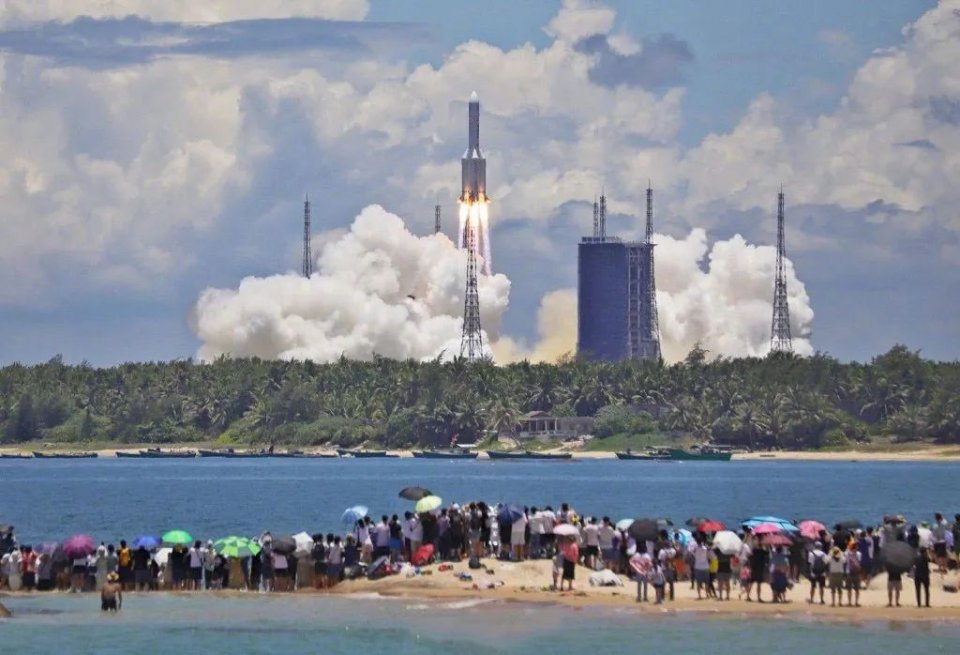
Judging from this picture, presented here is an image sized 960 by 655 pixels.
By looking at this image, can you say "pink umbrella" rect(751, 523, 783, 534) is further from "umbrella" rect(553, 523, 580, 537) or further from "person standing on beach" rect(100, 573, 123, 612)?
"person standing on beach" rect(100, 573, 123, 612)

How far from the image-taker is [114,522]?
125m

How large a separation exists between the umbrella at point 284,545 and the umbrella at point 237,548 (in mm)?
1443

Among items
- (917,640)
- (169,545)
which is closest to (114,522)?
(169,545)

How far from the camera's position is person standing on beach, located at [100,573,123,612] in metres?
63.9

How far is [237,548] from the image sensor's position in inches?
2729

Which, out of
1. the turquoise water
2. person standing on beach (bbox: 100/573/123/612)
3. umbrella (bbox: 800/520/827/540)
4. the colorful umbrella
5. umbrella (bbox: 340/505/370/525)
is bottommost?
the turquoise water

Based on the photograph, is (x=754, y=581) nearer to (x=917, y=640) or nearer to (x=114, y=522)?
(x=917, y=640)

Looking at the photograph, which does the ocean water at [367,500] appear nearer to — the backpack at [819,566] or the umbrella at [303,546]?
the umbrella at [303,546]

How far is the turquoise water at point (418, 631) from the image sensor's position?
58219mm

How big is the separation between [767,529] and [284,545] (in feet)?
48.7

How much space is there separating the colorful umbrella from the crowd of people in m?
0.08

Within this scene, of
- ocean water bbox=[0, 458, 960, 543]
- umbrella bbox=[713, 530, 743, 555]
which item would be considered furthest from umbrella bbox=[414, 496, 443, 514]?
ocean water bbox=[0, 458, 960, 543]

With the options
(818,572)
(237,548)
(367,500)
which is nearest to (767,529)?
(818,572)

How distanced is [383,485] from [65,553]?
114895mm
